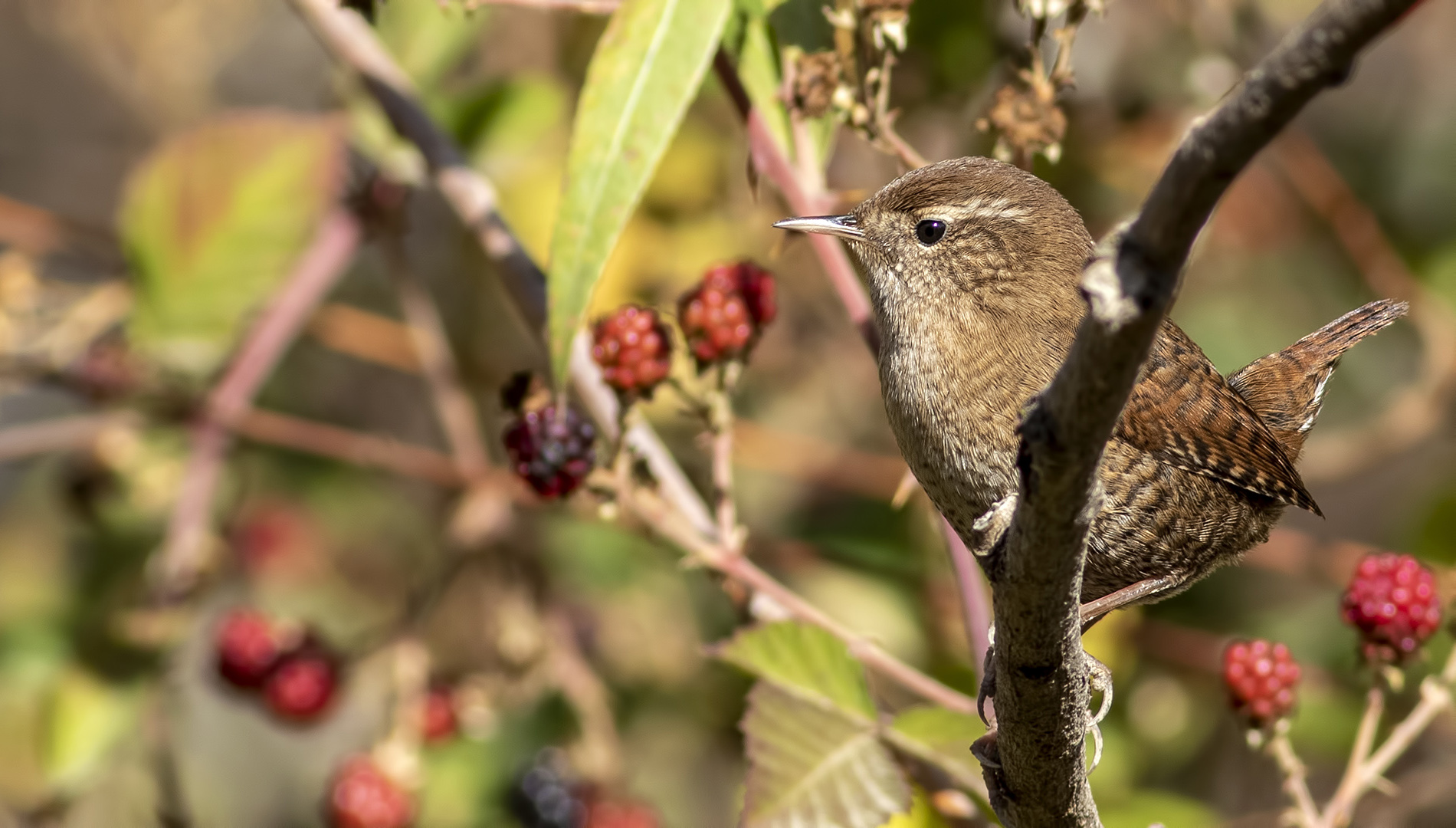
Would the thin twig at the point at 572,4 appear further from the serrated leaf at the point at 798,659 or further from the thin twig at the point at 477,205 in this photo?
the serrated leaf at the point at 798,659

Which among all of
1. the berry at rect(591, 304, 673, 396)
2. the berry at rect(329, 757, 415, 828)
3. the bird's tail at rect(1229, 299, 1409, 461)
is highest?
the bird's tail at rect(1229, 299, 1409, 461)

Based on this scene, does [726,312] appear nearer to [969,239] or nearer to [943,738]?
[969,239]

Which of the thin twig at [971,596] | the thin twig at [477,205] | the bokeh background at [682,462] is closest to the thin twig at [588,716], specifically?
the bokeh background at [682,462]

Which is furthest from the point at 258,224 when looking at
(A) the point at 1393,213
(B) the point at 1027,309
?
(A) the point at 1393,213

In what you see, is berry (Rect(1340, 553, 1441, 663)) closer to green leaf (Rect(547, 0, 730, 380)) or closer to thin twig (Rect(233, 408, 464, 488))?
green leaf (Rect(547, 0, 730, 380))

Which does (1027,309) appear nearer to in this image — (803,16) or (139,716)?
(803,16)

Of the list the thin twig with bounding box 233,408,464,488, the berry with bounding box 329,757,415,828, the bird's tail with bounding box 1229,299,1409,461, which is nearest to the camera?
the bird's tail with bounding box 1229,299,1409,461

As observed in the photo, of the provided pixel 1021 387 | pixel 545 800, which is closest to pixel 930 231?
pixel 1021 387

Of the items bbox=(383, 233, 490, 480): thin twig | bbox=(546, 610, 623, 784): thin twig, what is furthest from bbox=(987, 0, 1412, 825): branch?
bbox=(383, 233, 490, 480): thin twig
